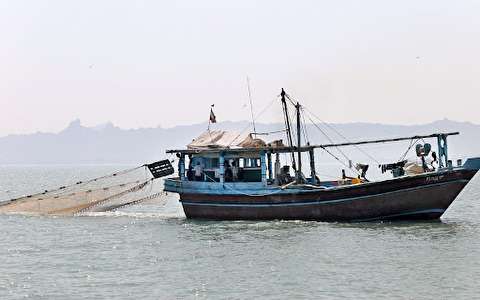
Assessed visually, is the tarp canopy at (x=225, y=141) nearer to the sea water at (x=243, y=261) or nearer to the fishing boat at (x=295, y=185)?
the fishing boat at (x=295, y=185)

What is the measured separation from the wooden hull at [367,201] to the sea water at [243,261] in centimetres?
63

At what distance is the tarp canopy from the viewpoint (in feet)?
123

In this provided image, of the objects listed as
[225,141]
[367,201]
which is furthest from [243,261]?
[225,141]

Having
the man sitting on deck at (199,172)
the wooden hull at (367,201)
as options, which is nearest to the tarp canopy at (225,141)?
the man sitting on deck at (199,172)

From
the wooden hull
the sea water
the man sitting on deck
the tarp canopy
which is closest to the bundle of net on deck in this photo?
the man sitting on deck

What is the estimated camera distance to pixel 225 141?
38156mm

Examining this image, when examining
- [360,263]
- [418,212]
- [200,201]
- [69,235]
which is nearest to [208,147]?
[200,201]

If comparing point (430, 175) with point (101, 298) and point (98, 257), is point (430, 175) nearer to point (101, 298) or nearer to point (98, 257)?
point (98, 257)

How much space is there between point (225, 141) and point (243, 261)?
1283cm

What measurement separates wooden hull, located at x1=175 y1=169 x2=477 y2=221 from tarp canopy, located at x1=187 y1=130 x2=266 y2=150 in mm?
2714

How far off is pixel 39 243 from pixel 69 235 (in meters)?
2.32

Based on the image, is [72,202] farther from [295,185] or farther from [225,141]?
[295,185]

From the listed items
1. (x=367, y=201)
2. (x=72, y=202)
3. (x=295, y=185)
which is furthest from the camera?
(x=72, y=202)

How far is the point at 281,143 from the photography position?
37.5 m
